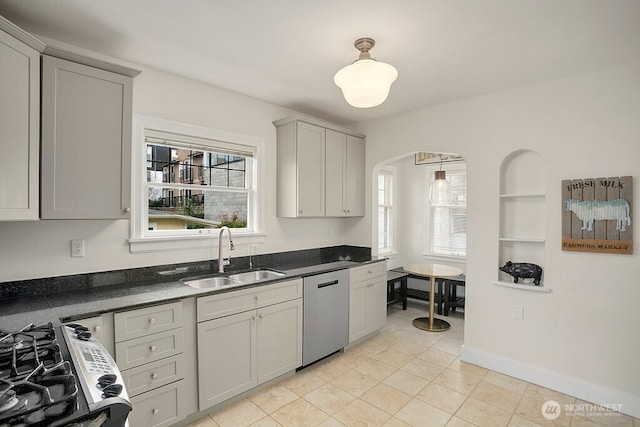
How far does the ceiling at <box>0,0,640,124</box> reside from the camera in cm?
181

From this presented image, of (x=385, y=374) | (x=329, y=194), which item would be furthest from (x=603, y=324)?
(x=329, y=194)

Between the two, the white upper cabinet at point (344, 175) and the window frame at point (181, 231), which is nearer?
the window frame at point (181, 231)

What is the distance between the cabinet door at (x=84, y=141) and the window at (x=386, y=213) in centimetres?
386

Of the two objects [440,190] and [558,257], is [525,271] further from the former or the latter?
[440,190]

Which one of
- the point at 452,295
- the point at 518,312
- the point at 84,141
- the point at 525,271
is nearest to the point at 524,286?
the point at 525,271

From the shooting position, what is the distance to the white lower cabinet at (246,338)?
2305 millimetres

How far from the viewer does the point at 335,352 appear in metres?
3.38

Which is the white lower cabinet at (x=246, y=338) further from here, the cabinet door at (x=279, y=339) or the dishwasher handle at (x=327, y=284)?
the dishwasher handle at (x=327, y=284)

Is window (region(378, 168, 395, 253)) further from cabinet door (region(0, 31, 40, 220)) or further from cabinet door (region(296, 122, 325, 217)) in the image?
cabinet door (region(0, 31, 40, 220))

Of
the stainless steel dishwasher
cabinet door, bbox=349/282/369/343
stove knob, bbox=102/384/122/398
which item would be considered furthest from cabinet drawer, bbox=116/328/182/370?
cabinet door, bbox=349/282/369/343

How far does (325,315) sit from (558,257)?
2091mm

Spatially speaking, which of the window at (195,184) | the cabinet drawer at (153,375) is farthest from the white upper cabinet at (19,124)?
the cabinet drawer at (153,375)

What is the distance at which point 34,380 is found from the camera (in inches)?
40.9

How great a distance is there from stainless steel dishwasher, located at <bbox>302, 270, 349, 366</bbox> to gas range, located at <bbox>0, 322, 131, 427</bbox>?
6.12 ft
